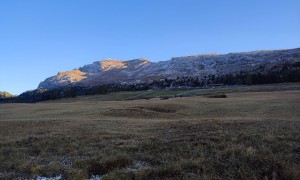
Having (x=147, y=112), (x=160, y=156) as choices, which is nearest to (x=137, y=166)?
(x=160, y=156)

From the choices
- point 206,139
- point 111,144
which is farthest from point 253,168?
point 111,144

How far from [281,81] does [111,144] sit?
135m

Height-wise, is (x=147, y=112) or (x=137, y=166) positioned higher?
(x=137, y=166)

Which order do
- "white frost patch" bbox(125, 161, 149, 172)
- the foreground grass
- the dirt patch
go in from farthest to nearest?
the dirt patch < "white frost patch" bbox(125, 161, 149, 172) < the foreground grass

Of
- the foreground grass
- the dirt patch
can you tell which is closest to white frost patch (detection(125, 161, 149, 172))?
the foreground grass

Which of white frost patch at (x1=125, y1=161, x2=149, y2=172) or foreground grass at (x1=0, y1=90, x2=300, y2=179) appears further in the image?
white frost patch at (x1=125, y1=161, x2=149, y2=172)

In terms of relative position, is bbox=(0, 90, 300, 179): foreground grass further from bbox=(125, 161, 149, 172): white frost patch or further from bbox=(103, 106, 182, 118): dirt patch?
bbox=(103, 106, 182, 118): dirt patch

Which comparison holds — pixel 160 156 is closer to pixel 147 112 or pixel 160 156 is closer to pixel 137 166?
pixel 137 166

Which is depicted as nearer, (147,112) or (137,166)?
(137,166)

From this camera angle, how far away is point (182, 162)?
14812 millimetres

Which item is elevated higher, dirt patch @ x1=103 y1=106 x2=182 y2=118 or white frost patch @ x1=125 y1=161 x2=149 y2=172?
white frost patch @ x1=125 y1=161 x2=149 y2=172

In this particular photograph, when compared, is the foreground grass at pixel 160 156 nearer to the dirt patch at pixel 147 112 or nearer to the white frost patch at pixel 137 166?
the white frost patch at pixel 137 166

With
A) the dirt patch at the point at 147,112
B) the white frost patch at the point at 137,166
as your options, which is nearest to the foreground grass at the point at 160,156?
the white frost patch at the point at 137,166

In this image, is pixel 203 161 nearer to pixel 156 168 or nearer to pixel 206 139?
pixel 156 168
